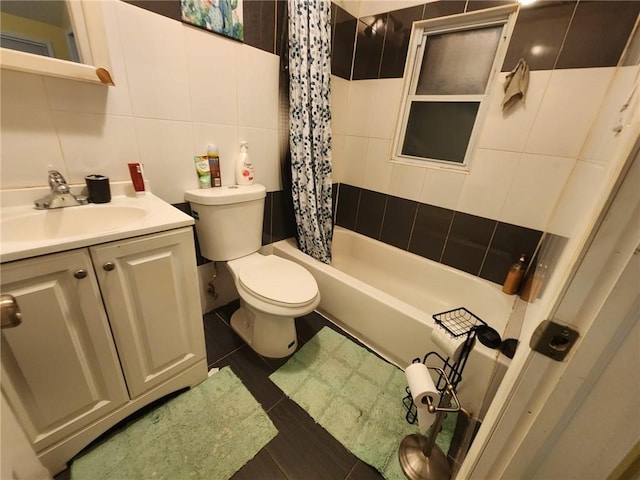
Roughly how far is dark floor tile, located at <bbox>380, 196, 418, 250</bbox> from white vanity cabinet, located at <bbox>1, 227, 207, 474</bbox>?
148 cm

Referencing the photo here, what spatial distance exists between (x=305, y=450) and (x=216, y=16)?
6.42ft

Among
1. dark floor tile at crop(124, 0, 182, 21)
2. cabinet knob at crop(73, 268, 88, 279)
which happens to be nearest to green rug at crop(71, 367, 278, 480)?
cabinet knob at crop(73, 268, 88, 279)

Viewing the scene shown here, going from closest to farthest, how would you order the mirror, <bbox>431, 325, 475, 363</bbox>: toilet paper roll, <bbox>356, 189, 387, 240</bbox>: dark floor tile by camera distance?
the mirror, <bbox>431, 325, 475, 363</bbox>: toilet paper roll, <bbox>356, 189, 387, 240</bbox>: dark floor tile

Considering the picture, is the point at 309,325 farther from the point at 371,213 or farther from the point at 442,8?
the point at 442,8

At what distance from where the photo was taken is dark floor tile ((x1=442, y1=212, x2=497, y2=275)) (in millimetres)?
1618

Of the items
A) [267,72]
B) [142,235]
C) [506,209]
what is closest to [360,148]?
[267,72]

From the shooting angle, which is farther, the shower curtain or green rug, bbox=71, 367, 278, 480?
the shower curtain

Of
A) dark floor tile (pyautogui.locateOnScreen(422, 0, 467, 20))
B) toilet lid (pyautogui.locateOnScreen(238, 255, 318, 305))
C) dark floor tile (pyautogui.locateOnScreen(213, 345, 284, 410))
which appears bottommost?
dark floor tile (pyautogui.locateOnScreen(213, 345, 284, 410))

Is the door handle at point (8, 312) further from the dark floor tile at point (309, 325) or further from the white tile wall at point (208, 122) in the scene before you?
the dark floor tile at point (309, 325)

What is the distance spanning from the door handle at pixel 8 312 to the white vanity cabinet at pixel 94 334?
294 millimetres

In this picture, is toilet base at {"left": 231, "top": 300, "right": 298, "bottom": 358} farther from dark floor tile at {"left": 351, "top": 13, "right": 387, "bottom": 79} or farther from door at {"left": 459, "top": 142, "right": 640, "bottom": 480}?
dark floor tile at {"left": 351, "top": 13, "right": 387, "bottom": 79}

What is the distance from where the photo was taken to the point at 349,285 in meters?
1.54

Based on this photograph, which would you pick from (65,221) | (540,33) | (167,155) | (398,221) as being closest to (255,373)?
(65,221)

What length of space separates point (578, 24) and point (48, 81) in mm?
2194
